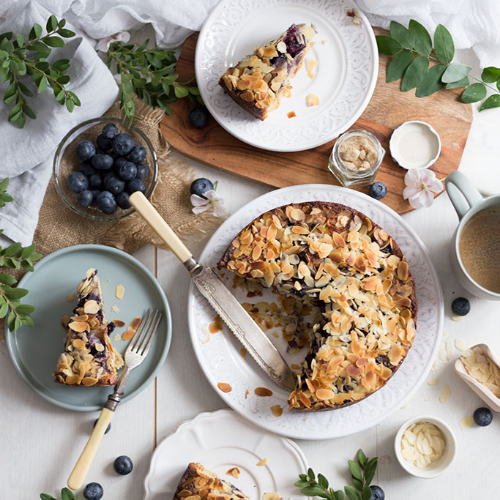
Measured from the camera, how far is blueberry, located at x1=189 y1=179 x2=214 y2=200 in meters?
2.85

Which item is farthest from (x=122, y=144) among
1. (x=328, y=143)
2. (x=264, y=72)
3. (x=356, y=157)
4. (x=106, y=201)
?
(x=356, y=157)

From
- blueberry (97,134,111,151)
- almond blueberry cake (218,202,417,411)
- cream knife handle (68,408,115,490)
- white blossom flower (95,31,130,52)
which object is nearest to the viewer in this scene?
almond blueberry cake (218,202,417,411)

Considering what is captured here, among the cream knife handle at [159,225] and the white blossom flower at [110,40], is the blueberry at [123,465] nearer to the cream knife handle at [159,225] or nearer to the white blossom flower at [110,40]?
the cream knife handle at [159,225]

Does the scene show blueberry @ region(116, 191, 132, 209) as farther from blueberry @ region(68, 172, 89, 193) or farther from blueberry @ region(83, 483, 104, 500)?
blueberry @ region(83, 483, 104, 500)

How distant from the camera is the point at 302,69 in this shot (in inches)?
117

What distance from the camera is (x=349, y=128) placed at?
2.94 m

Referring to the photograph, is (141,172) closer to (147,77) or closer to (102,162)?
(102,162)

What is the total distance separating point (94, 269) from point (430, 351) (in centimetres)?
168

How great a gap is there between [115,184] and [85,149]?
0.77 feet

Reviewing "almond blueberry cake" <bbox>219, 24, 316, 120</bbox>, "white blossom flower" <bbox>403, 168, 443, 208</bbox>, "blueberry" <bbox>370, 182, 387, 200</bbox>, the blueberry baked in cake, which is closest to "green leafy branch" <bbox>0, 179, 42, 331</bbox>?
the blueberry baked in cake

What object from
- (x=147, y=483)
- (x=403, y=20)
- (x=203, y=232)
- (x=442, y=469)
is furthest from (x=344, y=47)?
(x=147, y=483)

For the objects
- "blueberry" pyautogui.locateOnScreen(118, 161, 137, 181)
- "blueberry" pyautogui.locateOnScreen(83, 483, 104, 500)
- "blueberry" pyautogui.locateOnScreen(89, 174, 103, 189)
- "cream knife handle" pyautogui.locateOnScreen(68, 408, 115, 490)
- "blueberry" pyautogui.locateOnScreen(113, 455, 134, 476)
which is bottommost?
"blueberry" pyautogui.locateOnScreen(83, 483, 104, 500)

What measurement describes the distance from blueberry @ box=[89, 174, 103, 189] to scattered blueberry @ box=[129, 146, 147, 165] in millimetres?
186

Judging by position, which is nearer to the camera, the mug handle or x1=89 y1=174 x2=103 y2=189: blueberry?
the mug handle
